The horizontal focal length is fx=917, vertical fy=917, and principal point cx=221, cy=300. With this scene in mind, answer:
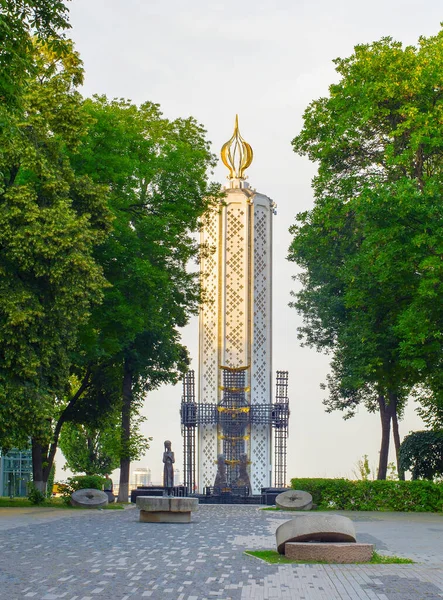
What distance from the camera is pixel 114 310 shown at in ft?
101

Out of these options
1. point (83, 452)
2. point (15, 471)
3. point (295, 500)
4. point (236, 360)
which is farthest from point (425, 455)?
point (15, 471)

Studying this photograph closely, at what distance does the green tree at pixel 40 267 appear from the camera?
2509 cm

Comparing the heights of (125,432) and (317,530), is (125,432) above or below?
above

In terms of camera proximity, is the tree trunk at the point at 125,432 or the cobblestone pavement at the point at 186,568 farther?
the tree trunk at the point at 125,432

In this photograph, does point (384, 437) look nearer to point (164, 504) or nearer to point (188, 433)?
point (188, 433)

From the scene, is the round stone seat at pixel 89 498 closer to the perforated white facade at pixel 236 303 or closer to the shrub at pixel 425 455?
the perforated white facade at pixel 236 303

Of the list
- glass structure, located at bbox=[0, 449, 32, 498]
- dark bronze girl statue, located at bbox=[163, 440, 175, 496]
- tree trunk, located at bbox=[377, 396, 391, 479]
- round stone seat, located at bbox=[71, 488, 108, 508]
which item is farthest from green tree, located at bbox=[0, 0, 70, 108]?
glass structure, located at bbox=[0, 449, 32, 498]

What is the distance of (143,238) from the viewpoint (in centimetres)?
3275

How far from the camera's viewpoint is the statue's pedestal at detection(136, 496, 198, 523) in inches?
926

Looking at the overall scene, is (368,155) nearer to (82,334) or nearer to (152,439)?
(82,334)

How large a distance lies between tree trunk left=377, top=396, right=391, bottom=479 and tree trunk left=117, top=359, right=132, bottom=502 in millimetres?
10444

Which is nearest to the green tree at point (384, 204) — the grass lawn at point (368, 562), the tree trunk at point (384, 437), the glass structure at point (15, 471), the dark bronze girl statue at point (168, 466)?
the dark bronze girl statue at point (168, 466)

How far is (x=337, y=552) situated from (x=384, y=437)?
25.3 m

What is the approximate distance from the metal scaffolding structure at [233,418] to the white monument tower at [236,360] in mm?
44
